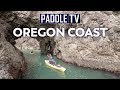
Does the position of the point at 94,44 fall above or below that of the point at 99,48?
above

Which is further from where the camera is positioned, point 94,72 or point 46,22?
point 94,72

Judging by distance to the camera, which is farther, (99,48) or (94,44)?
(99,48)

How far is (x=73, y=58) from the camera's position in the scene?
1633cm
